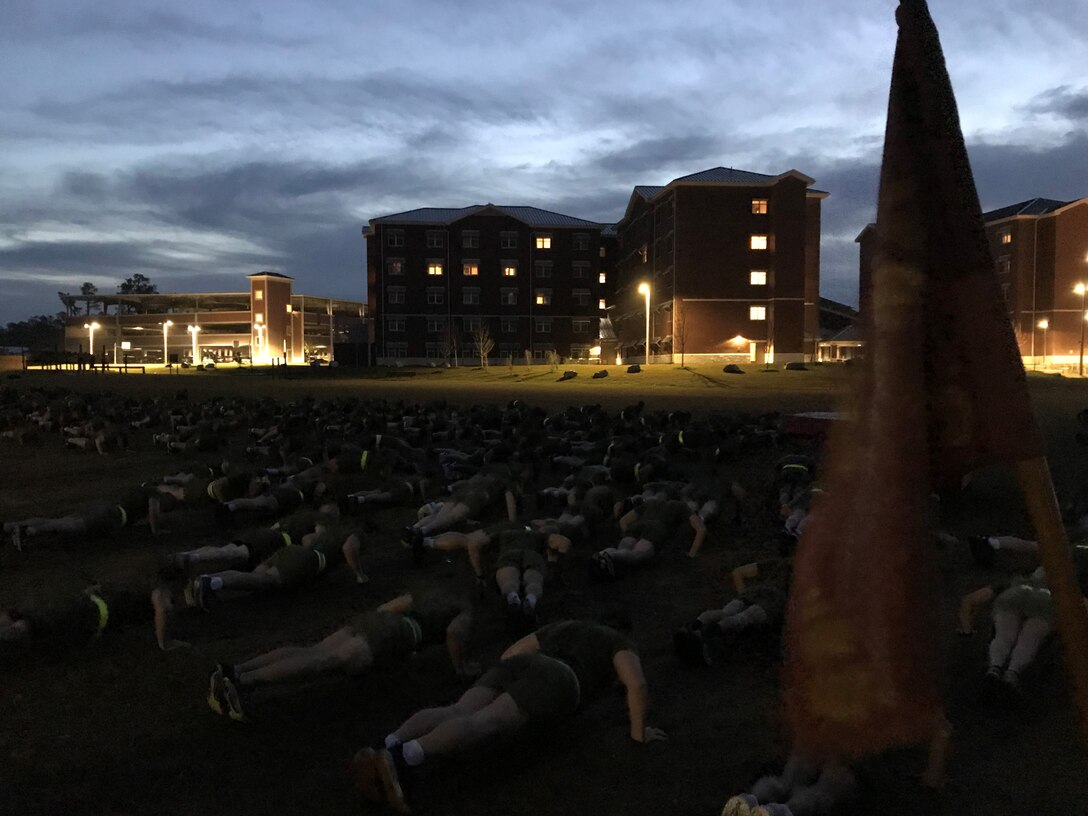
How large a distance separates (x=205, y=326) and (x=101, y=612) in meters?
110

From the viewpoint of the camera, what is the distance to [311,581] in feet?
26.9

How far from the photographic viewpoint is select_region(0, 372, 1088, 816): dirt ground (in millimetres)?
4410

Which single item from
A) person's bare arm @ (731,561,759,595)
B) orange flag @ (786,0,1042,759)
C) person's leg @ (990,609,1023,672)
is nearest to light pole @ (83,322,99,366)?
person's bare arm @ (731,561,759,595)

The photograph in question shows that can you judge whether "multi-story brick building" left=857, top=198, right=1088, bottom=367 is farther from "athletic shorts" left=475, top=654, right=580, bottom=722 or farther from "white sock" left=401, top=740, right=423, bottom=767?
"white sock" left=401, top=740, right=423, bottom=767

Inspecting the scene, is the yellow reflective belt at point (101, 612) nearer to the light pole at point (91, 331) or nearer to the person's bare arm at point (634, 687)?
the person's bare arm at point (634, 687)

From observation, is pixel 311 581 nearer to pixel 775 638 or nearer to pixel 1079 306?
pixel 775 638

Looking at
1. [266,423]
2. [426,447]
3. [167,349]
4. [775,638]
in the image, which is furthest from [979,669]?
[167,349]

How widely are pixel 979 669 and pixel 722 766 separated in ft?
8.28

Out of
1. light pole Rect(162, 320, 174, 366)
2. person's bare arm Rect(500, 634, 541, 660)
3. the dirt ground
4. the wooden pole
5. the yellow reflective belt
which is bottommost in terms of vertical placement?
the dirt ground

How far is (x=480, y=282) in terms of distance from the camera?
3282 inches

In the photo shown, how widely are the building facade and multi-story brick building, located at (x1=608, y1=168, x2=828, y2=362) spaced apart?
52619 millimetres

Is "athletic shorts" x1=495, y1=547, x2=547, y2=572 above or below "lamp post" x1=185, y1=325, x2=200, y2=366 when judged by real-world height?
below

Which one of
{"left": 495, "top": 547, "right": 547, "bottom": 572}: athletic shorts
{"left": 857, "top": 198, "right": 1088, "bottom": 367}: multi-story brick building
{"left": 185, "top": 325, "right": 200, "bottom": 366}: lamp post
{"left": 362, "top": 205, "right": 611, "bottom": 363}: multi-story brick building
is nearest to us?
{"left": 495, "top": 547, "right": 547, "bottom": 572}: athletic shorts

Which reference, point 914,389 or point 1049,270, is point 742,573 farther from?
point 1049,270
